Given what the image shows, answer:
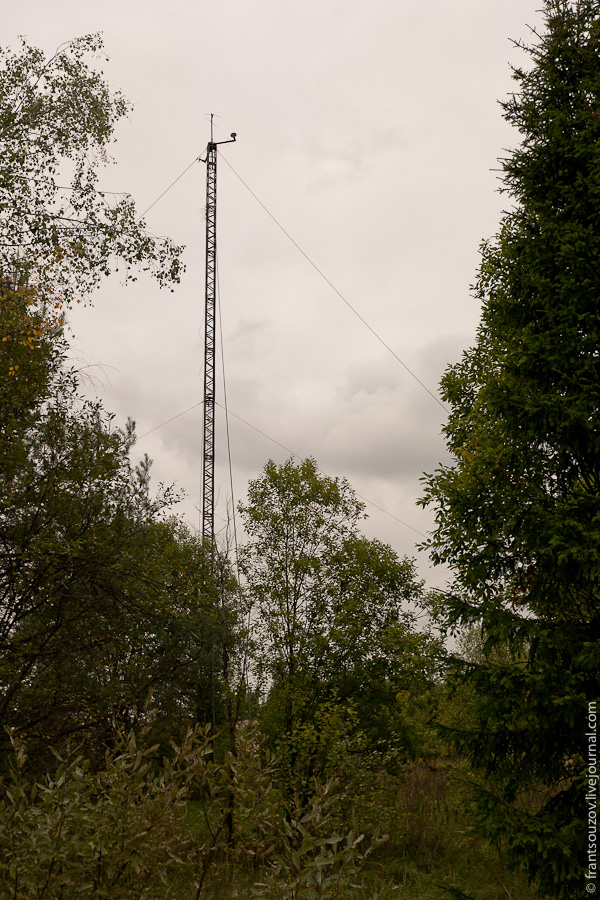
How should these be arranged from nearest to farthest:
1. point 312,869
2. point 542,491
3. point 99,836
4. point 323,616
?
point 312,869, point 99,836, point 542,491, point 323,616

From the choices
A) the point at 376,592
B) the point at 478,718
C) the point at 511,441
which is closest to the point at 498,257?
the point at 511,441

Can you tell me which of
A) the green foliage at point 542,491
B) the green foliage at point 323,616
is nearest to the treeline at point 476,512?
the green foliage at point 542,491

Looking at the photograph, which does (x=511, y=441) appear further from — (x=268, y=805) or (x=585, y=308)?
(x=268, y=805)

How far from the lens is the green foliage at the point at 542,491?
858cm

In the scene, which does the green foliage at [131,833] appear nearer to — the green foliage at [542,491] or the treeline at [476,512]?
the treeline at [476,512]

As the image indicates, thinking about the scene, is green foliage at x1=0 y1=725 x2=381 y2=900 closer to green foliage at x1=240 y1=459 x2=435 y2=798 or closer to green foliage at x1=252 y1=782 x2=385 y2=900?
green foliage at x1=252 y1=782 x2=385 y2=900

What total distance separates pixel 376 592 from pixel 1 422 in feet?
48.9

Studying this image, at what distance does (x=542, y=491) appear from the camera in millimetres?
9172

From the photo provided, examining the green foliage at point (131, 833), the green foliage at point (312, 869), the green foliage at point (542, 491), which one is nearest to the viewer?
the green foliage at point (312, 869)

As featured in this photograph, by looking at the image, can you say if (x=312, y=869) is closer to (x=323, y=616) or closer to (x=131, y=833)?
(x=131, y=833)

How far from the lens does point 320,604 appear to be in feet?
76.2

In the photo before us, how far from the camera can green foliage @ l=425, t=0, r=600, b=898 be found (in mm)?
8578

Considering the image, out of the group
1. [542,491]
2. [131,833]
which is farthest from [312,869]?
[542,491]

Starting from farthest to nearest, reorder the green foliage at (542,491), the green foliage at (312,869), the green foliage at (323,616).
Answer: the green foliage at (323,616) → the green foliage at (542,491) → the green foliage at (312,869)
